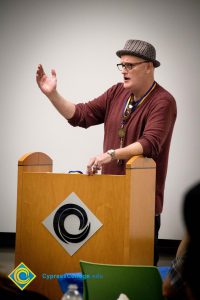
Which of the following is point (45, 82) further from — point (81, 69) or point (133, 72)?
point (81, 69)

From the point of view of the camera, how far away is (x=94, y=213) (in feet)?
8.26

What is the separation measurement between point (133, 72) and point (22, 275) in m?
1.28

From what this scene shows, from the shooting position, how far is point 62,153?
5426mm

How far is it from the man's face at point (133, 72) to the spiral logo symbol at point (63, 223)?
828 millimetres

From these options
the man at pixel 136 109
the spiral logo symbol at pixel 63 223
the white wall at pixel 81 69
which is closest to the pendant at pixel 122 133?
the man at pixel 136 109

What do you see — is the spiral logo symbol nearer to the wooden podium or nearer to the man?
the wooden podium

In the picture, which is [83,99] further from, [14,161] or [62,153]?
[14,161]

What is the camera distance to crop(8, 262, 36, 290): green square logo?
240 cm

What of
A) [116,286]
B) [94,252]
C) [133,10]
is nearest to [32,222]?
[94,252]

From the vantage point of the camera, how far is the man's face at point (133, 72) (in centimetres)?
299

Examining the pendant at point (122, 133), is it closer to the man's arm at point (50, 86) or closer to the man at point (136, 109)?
the man at point (136, 109)

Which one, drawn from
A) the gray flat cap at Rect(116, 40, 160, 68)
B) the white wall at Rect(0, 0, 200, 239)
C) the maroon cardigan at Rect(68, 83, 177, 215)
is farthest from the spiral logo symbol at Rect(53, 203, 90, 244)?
the white wall at Rect(0, 0, 200, 239)

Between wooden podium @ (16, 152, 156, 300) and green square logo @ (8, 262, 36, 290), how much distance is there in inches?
1.9

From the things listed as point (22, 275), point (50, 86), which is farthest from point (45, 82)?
point (22, 275)
